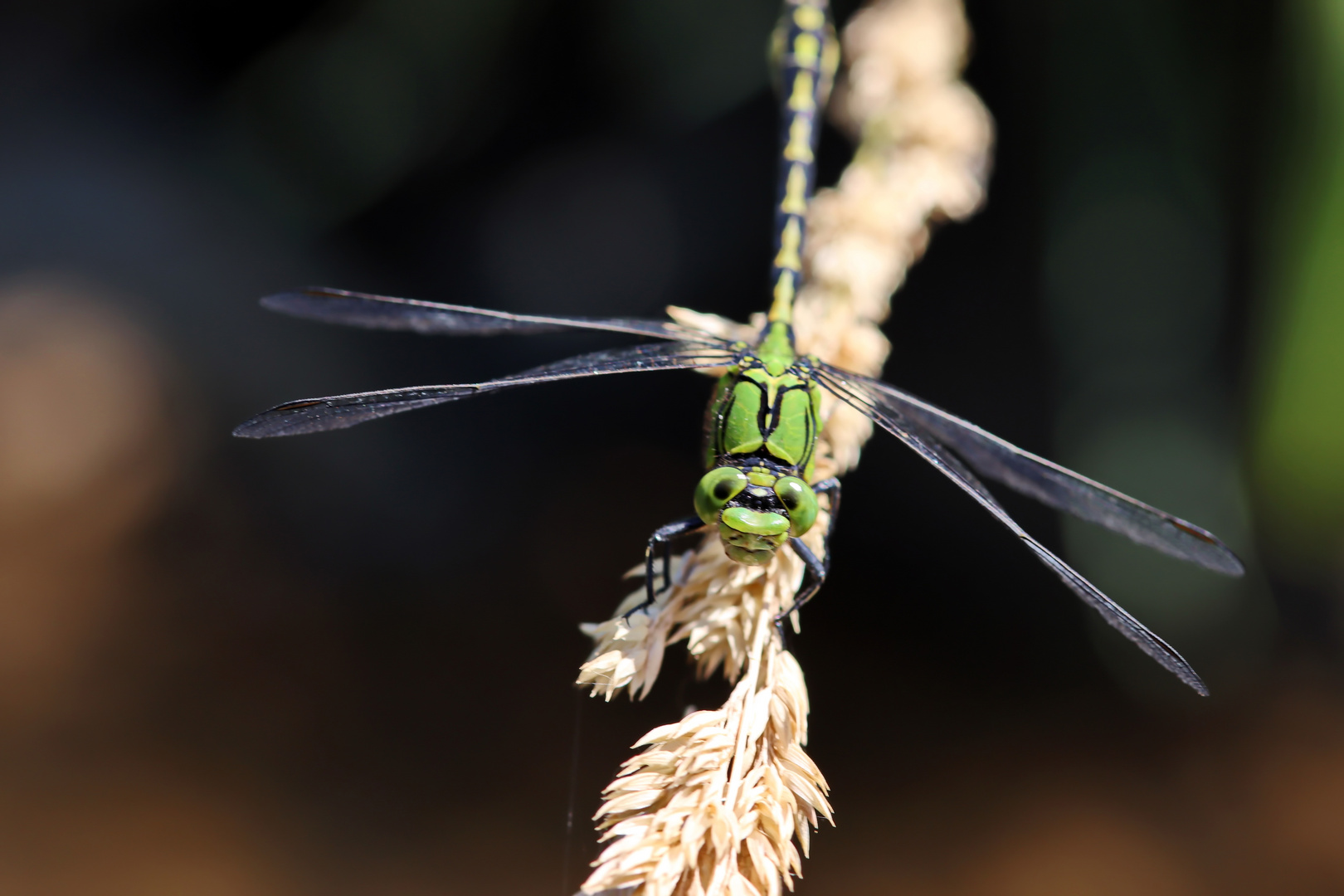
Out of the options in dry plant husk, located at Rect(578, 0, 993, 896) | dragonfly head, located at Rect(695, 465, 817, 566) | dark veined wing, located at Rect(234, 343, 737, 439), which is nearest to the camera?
dry plant husk, located at Rect(578, 0, 993, 896)

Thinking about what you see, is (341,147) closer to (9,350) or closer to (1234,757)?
(9,350)

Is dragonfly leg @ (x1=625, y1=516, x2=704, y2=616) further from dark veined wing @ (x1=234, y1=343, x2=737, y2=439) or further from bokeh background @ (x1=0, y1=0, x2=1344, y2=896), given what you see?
bokeh background @ (x1=0, y1=0, x2=1344, y2=896)

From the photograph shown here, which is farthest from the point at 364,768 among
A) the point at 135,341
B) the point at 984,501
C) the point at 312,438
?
the point at 984,501

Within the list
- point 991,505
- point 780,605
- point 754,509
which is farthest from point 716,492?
point 991,505

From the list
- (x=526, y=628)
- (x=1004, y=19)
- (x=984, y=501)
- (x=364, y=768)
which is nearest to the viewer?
(x=984, y=501)

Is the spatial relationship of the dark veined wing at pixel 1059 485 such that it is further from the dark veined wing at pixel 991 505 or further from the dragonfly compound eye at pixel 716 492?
the dragonfly compound eye at pixel 716 492

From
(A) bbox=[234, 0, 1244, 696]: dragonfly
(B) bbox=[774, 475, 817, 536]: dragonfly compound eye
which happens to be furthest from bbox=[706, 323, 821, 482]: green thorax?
(B) bbox=[774, 475, 817, 536]: dragonfly compound eye
